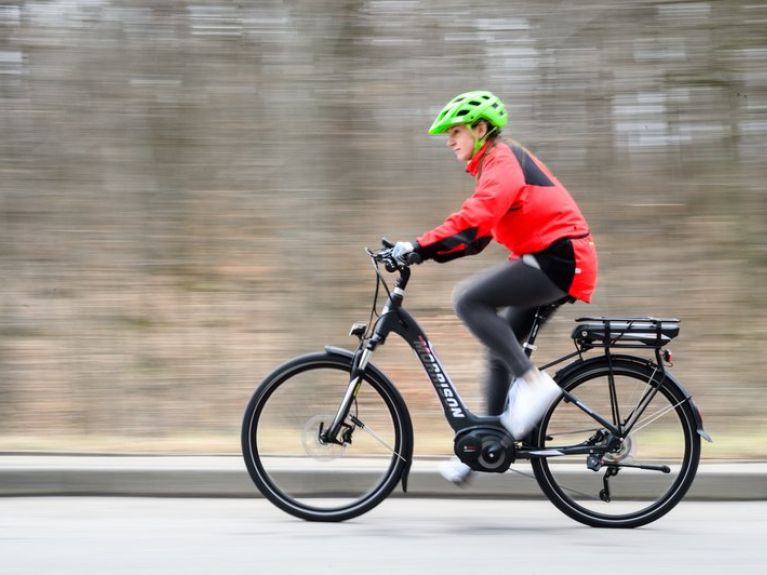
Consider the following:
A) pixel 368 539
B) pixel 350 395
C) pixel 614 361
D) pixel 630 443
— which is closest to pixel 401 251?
pixel 350 395

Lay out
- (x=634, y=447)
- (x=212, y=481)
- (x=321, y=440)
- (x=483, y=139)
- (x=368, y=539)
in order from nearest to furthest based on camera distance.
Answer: (x=368, y=539)
(x=483, y=139)
(x=634, y=447)
(x=321, y=440)
(x=212, y=481)

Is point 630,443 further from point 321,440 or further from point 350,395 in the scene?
point 321,440

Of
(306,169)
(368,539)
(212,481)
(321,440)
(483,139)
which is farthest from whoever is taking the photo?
(306,169)

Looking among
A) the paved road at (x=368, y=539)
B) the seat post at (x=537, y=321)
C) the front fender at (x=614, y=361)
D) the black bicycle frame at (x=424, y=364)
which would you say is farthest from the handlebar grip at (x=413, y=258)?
the paved road at (x=368, y=539)

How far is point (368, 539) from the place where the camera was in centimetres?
429

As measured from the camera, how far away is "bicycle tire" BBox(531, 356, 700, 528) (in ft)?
14.7

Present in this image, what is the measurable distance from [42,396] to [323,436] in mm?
3021

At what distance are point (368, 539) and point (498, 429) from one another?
79 centimetres

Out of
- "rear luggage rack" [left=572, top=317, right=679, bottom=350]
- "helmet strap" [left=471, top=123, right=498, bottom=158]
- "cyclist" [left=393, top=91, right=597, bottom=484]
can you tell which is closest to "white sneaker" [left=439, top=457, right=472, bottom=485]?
"cyclist" [left=393, top=91, right=597, bottom=484]

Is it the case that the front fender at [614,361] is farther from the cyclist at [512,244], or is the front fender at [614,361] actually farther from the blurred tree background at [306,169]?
the blurred tree background at [306,169]

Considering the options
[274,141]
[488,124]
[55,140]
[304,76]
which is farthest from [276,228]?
[488,124]

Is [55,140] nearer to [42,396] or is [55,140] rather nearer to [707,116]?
[42,396]

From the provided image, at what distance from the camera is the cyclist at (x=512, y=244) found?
4.27m

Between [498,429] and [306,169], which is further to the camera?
[306,169]
